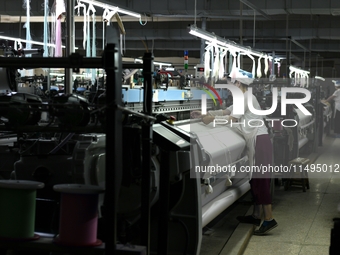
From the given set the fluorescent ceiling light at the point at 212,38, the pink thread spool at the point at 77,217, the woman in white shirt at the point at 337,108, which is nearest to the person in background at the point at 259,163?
the fluorescent ceiling light at the point at 212,38

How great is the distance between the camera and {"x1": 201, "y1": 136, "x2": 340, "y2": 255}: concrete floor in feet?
17.6

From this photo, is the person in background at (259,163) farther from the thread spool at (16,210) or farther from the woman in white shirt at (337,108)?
the woman in white shirt at (337,108)

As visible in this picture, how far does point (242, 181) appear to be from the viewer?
22.4ft

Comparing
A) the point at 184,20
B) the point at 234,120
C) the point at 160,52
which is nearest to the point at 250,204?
the point at 234,120

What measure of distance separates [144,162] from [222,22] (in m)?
16.7

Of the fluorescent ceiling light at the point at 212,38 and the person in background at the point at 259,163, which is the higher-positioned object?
the fluorescent ceiling light at the point at 212,38

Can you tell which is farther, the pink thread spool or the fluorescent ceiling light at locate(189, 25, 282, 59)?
the fluorescent ceiling light at locate(189, 25, 282, 59)

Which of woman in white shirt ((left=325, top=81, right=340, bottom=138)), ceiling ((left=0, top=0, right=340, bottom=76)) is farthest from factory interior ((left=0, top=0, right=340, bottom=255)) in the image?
woman in white shirt ((left=325, top=81, right=340, bottom=138))

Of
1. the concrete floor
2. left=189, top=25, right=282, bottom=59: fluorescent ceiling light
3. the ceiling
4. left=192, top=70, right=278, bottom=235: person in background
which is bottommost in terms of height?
the concrete floor

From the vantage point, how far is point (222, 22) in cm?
1905

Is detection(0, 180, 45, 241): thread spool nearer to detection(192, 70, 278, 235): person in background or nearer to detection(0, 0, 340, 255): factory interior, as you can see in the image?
detection(0, 0, 340, 255): factory interior

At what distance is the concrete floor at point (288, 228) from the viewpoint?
17.6 ft

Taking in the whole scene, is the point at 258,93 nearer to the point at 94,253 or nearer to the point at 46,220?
the point at 46,220

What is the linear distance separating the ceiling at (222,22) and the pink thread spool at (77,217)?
378 centimetres
